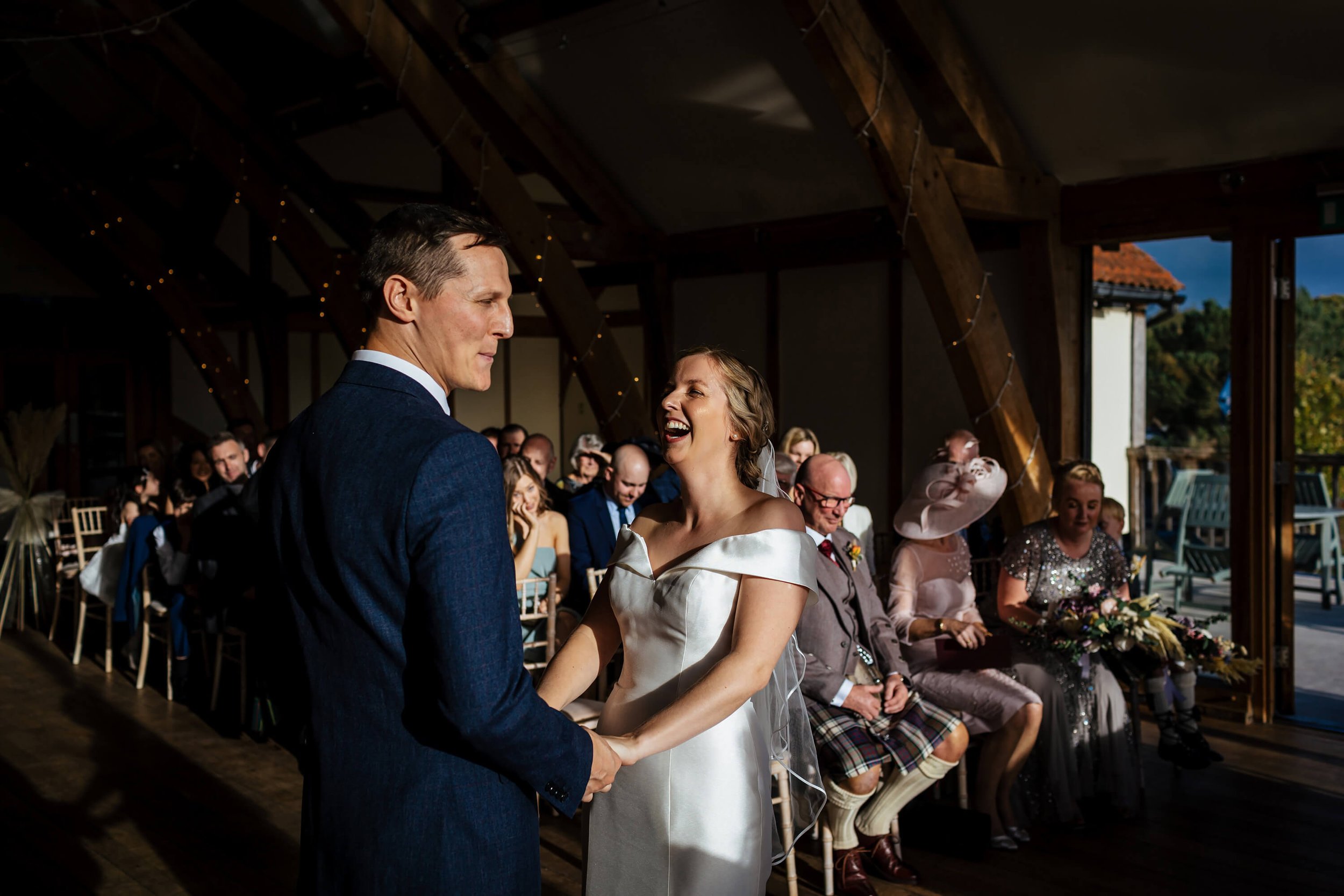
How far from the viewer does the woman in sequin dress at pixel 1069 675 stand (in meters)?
4.25

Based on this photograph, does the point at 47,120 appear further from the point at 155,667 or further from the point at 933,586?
the point at 933,586

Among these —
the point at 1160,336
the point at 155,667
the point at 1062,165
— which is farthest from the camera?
the point at 1160,336

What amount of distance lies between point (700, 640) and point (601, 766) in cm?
46

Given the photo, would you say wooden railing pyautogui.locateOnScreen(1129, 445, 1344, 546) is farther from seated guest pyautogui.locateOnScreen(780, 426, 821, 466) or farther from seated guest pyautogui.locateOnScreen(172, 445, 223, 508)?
seated guest pyautogui.locateOnScreen(172, 445, 223, 508)

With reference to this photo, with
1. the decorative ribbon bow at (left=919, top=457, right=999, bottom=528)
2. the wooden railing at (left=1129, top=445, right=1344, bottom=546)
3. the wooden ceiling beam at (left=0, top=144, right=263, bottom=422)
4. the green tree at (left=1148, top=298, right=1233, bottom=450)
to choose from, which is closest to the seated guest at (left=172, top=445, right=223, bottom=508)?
the wooden ceiling beam at (left=0, top=144, right=263, bottom=422)

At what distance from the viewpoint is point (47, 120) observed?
10.7 metres

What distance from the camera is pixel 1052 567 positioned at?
4.42 m

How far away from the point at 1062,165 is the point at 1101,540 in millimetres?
2494

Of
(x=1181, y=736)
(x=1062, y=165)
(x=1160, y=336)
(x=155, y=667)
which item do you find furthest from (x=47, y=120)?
(x=1160, y=336)

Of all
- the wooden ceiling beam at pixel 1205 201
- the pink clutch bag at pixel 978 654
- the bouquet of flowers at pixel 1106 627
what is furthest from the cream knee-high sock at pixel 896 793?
the wooden ceiling beam at pixel 1205 201

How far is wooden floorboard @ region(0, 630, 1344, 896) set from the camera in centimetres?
375

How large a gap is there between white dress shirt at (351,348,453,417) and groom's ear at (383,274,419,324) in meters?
0.06

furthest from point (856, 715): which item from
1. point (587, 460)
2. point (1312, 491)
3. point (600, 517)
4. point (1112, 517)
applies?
point (1312, 491)

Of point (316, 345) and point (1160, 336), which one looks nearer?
point (316, 345)
